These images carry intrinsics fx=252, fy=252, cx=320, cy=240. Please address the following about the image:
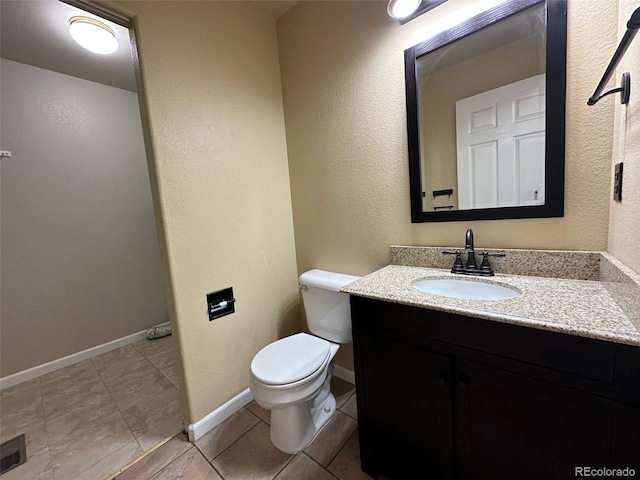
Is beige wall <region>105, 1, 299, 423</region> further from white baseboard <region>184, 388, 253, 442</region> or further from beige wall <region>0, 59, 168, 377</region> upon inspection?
beige wall <region>0, 59, 168, 377</region>

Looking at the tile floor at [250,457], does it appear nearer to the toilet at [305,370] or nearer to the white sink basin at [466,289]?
the toilet at [305,370]

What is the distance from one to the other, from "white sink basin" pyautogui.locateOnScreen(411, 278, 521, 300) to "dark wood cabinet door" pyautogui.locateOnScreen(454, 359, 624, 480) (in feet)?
1.09

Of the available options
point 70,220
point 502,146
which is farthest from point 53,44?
point 502,146

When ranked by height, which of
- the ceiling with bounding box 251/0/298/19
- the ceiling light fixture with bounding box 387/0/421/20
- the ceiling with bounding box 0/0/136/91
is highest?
the ceiling with bounding box 251/0/298/19

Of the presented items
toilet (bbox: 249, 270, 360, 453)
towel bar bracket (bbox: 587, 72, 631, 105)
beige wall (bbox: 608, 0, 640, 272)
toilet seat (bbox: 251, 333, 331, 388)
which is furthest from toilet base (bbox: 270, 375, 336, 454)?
towel bar bracket (bbox: 587, 72, 631, 105)

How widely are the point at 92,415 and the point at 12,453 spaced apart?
31 cm

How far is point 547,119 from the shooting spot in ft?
3.16

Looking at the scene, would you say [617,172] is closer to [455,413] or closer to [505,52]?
[505,52]

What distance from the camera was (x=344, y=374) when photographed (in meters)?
1.74

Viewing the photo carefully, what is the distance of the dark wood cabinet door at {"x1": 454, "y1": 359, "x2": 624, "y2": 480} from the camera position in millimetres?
642

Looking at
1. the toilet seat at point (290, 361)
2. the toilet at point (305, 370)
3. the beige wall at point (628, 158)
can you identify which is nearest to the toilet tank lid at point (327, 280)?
the toilet at point (305, 370)

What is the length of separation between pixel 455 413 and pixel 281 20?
2.33 m

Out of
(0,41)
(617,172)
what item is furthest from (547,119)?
(0,41)

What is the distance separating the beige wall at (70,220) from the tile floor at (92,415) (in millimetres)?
312
